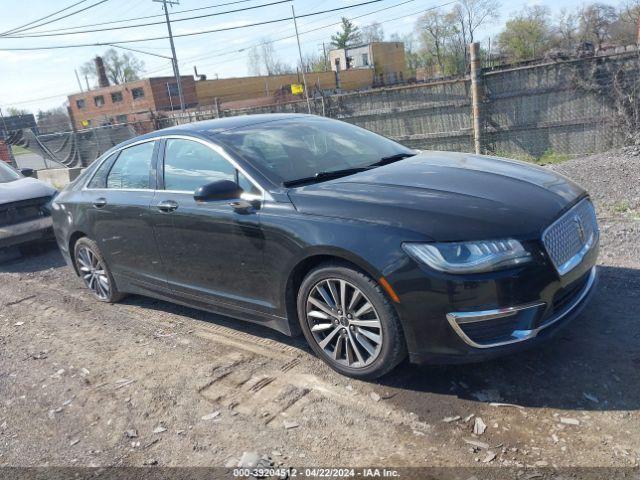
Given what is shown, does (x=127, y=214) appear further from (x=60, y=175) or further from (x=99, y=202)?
(x=60, y=175)

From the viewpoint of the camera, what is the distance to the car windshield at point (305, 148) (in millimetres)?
3961

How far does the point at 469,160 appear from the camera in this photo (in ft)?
13.9

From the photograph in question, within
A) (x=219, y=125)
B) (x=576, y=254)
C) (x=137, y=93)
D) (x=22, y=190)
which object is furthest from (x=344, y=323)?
(x=137, y=93)

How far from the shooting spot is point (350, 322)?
3430mm

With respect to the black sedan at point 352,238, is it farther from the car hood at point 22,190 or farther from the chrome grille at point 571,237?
the car hood at point 22,190

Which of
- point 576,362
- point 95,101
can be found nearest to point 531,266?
point 576,362

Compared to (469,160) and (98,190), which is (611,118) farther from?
(98,190)

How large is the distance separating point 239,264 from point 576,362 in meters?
2.31

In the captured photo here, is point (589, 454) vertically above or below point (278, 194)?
below

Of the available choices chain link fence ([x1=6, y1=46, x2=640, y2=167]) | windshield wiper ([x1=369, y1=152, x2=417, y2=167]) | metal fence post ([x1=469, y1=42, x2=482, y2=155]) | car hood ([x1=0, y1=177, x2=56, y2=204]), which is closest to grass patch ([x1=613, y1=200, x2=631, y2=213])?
windshield wiper ([x1=369, y1=152, x2=417, y2=167])

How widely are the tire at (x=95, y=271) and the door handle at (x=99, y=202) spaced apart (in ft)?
1.48

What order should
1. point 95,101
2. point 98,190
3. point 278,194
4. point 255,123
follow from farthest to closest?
point 95,101 → point 98,190 → point 255,123 → point 278,194

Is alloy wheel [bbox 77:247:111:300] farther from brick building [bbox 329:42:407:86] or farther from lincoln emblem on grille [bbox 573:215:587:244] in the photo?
brick building [bbox 329:42:407:86]

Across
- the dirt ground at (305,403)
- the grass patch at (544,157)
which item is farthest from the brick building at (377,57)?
the dirt ground at (305,403)
